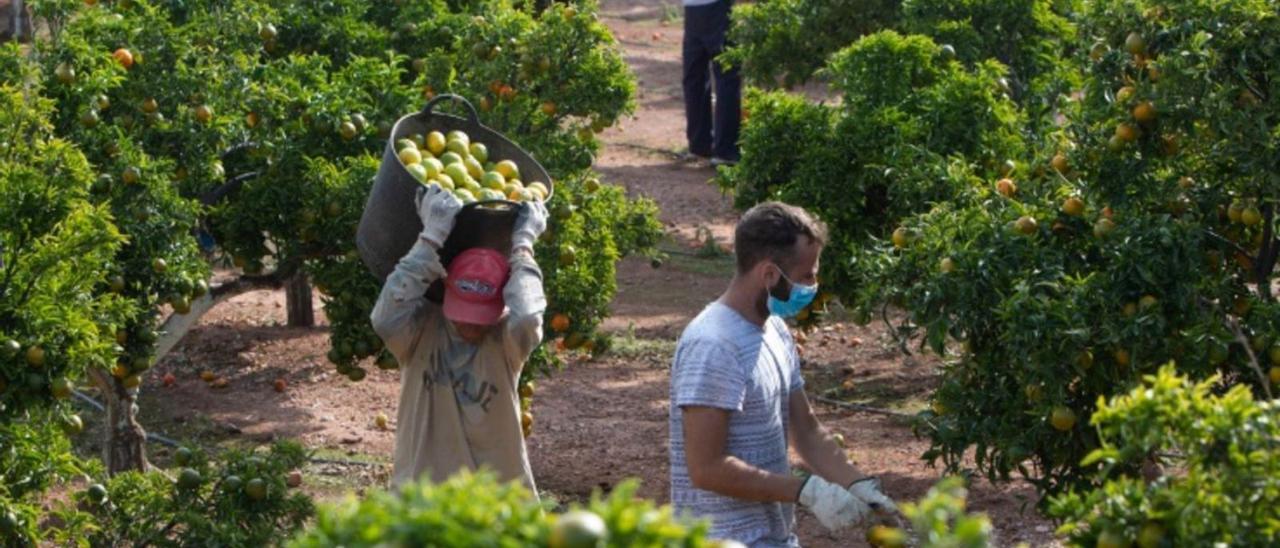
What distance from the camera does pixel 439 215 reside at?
4984 millimetres

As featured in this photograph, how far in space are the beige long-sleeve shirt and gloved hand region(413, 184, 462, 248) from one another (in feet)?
0.19

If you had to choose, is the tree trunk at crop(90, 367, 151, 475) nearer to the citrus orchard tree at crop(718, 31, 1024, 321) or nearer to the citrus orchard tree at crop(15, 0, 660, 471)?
the citrus orchard tree at crop(15, 0, 660, 471)

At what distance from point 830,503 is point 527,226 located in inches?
47.9

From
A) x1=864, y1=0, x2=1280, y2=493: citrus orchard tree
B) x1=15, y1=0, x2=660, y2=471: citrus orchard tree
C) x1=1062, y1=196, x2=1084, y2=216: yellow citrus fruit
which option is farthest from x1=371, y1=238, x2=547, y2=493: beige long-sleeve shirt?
x1=1062, y1=196, x2=1084, y2=216: yellow citrus fruit

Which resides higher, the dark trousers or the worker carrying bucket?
the worker carrying bucket

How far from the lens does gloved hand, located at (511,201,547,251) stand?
5.06 meters

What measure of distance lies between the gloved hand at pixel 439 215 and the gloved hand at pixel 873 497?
1.25m

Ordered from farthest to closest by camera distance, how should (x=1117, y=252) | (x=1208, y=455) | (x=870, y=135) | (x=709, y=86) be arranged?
(x=709, y=86) < (x=870, y=135) < (x=1117, y=252) < (x=1208, y=455)

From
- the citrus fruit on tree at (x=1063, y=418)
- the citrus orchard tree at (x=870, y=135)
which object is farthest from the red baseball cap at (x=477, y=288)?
the citrus orchard tree at (x=870, y=135)

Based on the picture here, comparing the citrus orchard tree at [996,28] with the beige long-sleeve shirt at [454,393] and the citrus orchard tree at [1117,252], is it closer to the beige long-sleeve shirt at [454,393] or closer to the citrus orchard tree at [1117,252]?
the citrus orchard tree at [1117,252]

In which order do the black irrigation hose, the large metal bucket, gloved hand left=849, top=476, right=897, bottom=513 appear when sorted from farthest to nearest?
the black irrigation hose
the large metal bucket
gloved hand left=849, top=476, right=897, bottom=513

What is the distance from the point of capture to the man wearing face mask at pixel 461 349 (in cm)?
499

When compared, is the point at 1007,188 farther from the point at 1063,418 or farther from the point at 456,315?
the point at 456,315

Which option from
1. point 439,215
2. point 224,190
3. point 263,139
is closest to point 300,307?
point 224,190
